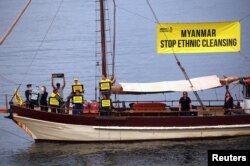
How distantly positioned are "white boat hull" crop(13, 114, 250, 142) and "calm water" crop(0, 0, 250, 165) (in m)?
0.50

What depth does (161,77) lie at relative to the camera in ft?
225

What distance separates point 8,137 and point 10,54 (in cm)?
4343

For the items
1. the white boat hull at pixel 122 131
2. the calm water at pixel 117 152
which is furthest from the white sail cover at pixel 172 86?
the calm water at pixel 117 152

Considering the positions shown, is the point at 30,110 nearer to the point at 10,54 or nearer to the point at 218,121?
the point at 218,121

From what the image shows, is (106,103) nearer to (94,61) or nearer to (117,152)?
(117,152)

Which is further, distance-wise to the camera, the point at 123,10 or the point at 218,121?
the point at 123,10

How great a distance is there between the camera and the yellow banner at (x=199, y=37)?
39.5 meters

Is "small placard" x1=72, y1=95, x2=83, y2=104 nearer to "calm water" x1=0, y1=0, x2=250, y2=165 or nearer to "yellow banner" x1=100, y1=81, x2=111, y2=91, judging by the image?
"yellow banner" x1=100, y1=81, x2=111, y2=91

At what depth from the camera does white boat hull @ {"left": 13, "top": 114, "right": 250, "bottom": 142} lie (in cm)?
3834

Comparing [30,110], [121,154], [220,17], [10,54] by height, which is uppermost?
[220,17]

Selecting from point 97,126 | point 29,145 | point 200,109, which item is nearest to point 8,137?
point 29,145

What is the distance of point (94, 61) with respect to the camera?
78.9 m

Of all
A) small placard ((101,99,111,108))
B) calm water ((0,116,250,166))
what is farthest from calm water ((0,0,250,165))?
small placard ((101,99,111,108))

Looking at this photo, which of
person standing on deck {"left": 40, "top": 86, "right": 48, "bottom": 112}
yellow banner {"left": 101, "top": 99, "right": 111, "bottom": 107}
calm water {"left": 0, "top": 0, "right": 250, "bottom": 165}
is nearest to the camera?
calm water {"left": 0, "top": 0, "right": 250, "bottom": 165}
